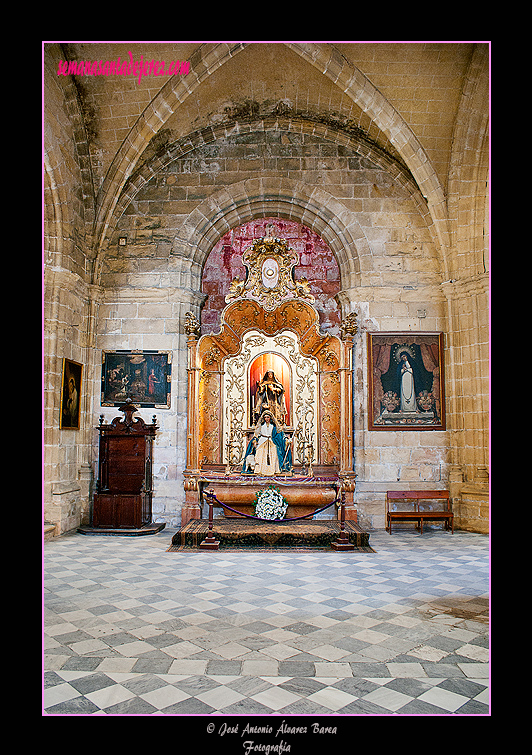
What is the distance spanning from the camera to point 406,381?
9.73 m

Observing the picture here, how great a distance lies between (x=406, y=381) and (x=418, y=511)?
2.31 m

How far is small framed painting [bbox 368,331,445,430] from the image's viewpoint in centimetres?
965

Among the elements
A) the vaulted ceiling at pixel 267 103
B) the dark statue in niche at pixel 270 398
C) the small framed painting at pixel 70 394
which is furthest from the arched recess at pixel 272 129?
the dark statue in niche at pixel 270 398

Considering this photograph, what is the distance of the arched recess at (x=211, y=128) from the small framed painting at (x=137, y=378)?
1.58m

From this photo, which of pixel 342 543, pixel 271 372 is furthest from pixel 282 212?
pixel 342 543

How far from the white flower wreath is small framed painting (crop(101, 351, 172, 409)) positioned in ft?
8.31

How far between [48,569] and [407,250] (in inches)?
312

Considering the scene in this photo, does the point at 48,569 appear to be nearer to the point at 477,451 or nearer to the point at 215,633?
the point at 215,633

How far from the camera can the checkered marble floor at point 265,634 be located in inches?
116

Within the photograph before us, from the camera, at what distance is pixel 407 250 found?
33.0 ft

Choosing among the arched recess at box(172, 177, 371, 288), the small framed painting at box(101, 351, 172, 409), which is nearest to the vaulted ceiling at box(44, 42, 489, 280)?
the arched recess at box(172, 177, 371, 288)

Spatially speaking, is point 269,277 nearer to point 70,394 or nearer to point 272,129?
point 272,129

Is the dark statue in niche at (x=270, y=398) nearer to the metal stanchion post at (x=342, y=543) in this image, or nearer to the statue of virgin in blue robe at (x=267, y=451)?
the statue of virgin in blue robe at (x=267, y=451)
